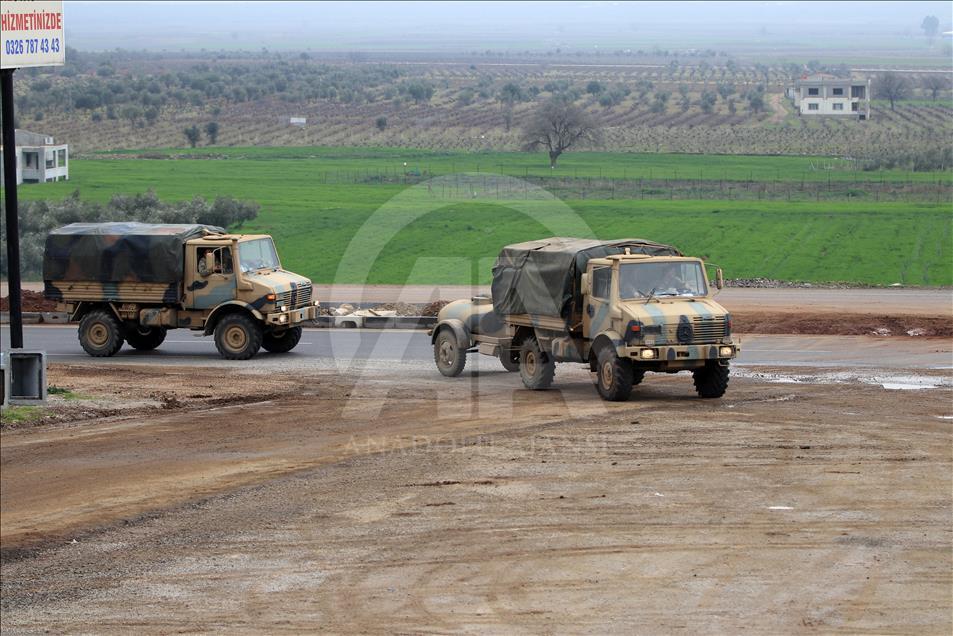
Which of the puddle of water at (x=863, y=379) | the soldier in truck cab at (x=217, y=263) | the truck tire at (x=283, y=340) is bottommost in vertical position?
the puddle of water at (x=863, y=379)

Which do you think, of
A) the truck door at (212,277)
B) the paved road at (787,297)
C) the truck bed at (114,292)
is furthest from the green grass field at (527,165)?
the truck door at (212,277)

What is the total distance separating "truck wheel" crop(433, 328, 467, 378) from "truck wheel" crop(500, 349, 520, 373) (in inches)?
30.6

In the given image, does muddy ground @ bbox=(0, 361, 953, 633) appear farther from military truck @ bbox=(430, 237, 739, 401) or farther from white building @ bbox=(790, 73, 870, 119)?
white building @ bbox=(790, 73, 870, 119)

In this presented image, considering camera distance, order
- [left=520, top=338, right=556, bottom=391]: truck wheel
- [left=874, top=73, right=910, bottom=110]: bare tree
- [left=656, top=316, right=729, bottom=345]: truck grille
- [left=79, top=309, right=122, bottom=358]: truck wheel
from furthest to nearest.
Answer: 1. [left=874, top=73, right=910, bottom=110]: bare tree
2. [left=79, top=309, right=122, bottom=358]: truck wheel
3. [left=520, top=338, right=556, bottom=391]: truck wheel
4. [left=656, top=316, right=729, bottom=345]: truck grille

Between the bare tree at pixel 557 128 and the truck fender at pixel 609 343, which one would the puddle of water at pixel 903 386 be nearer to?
the truck fender at pixel 609 343

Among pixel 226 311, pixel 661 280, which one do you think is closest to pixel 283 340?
pixel 226 311

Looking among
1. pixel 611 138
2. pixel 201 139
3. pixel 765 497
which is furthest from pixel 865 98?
pixel 765 497

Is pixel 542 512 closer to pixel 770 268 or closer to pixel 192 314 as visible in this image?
pixel 192 314

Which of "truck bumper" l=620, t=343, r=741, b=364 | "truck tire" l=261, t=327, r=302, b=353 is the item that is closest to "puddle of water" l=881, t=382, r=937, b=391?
"truck bumper" l=620, t=343, r=741, b=364

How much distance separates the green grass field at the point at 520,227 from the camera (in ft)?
166

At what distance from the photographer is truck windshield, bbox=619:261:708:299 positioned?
2214 cm

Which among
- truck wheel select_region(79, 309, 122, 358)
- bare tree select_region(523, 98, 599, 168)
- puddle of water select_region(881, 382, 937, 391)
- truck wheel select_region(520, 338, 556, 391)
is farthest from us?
bare tree select_region(523, 98, 599, 168)

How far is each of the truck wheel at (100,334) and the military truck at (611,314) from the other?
8.45 metres

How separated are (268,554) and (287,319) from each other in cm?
1411
